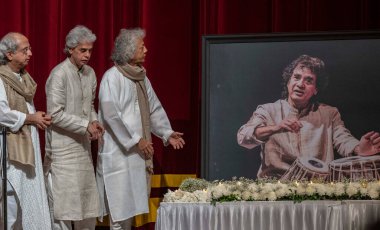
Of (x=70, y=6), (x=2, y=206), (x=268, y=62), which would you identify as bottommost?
(x=2, y=206)

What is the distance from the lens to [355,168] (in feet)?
19.1

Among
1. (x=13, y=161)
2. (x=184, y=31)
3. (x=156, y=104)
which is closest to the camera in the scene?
(x=13, y=161)

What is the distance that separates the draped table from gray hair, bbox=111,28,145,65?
1449 millimetres

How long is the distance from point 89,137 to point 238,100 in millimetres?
1094

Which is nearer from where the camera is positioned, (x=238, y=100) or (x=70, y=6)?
(x=238, y=100)

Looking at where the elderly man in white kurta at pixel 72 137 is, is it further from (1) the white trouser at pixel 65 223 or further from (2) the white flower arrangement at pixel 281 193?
(2) the white flower arrangement at pixel 281 193

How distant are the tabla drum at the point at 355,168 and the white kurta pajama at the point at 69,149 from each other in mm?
1685

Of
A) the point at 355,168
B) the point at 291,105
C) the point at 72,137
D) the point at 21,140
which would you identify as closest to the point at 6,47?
the point at 21,140

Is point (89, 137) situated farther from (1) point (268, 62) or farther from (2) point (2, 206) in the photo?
(1) point (268, 62)

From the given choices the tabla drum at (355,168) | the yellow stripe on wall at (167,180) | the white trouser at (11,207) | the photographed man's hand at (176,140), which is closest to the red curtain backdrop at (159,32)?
the yellow stripe on wall at (167,180)

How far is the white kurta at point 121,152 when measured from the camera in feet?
19.5

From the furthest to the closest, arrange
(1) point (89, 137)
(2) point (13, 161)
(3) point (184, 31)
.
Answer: (3) point (184, 31) → (1) point (89, 137) → (2) point (13, 161)

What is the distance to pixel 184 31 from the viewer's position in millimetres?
6707

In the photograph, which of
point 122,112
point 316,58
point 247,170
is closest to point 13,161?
point 122,112
